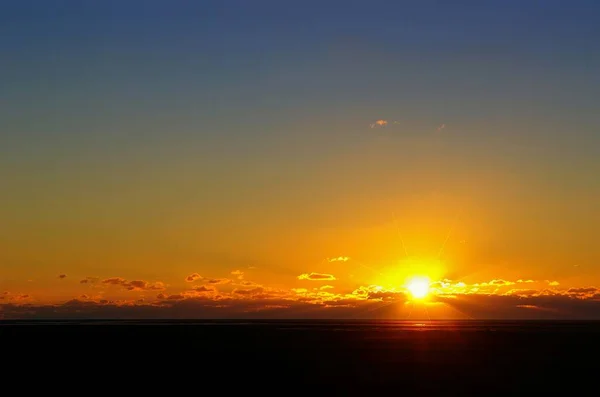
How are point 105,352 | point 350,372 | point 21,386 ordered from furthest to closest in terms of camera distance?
1. point 105,352
2. point 350,372
3. point 21,386

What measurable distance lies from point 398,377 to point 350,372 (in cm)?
422

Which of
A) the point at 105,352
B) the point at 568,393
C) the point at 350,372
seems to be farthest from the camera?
the point at 105,352

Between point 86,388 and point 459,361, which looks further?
point 459,361

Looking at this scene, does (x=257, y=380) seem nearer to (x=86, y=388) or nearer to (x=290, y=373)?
(x=290, y=373)

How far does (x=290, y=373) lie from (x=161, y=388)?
442 inches

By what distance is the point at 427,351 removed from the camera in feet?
213

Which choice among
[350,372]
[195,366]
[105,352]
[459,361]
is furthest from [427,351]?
[105,352]

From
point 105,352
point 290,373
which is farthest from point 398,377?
point 105,352

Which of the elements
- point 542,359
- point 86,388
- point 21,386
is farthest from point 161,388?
point 542,359

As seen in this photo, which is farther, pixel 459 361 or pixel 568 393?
pixel 459 361

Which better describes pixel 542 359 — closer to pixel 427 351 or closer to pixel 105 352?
pixel 427 351

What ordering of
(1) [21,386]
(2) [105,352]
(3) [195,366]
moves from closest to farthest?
1. (1) [21,386]
2. (3) [195,366]
3. (2) [105,352]

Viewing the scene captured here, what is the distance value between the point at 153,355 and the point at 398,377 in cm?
2535

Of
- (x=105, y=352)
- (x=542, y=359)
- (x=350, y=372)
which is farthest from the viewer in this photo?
(x=105, y=352)
